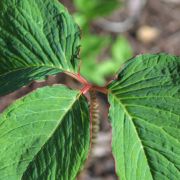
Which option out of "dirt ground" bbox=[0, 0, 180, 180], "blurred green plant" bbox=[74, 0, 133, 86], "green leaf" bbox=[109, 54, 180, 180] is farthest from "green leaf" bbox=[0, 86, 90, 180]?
"dirt ground" bbox=[0, 0, 180, 180]

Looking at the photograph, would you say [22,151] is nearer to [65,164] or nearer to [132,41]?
[65,164]

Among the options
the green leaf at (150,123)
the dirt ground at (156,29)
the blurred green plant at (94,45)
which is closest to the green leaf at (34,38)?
the green leaf at (150,123)

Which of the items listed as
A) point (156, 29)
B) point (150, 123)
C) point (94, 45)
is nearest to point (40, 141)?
point (150, 123)

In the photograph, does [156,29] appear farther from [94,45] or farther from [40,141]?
[40,141]

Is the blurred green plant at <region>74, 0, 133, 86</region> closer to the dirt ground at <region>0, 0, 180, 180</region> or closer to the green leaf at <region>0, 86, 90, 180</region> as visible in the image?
the dirt ground at <region>0, 0, 180, 180</region>

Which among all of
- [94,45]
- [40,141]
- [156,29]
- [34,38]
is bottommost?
[40,141]
